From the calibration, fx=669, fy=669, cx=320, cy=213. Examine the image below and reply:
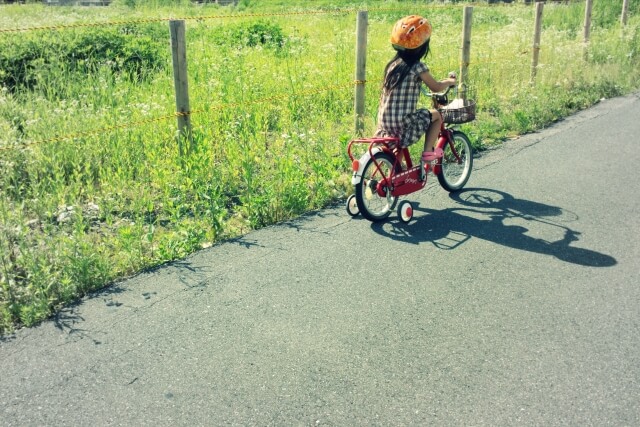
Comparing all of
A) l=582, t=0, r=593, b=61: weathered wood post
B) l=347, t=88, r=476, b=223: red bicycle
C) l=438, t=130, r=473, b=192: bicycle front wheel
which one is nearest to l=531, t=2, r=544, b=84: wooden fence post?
l=582, t=0, r=593, b=61: weathered wood post

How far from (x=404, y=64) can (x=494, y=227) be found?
165 centimetres

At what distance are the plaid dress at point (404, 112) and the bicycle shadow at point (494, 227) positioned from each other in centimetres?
78

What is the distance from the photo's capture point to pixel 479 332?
4.18 m

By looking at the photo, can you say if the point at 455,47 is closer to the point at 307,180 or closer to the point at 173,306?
the point at 307,180

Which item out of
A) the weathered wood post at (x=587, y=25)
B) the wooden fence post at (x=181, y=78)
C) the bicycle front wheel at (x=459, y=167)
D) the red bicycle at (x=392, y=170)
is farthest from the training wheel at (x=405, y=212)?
the weathered wood post at (x=587, y=25)

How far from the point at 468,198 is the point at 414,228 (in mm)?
1086

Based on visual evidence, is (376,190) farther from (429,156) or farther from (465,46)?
(465,46)

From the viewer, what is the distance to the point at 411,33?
220 inches

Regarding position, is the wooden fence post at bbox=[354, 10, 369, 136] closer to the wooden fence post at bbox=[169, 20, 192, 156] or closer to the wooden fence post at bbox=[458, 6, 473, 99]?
the wooden fence post at bbox=[458, 6, 473, 99]

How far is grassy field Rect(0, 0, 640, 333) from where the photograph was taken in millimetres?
5141

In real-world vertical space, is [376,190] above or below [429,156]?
below

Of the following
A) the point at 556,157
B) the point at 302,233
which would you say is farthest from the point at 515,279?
the point at 556,157

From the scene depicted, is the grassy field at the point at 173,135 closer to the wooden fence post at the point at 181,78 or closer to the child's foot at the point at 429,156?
the wooden fence post at the point at 181,78

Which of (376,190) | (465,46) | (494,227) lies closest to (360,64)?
(376,190)
